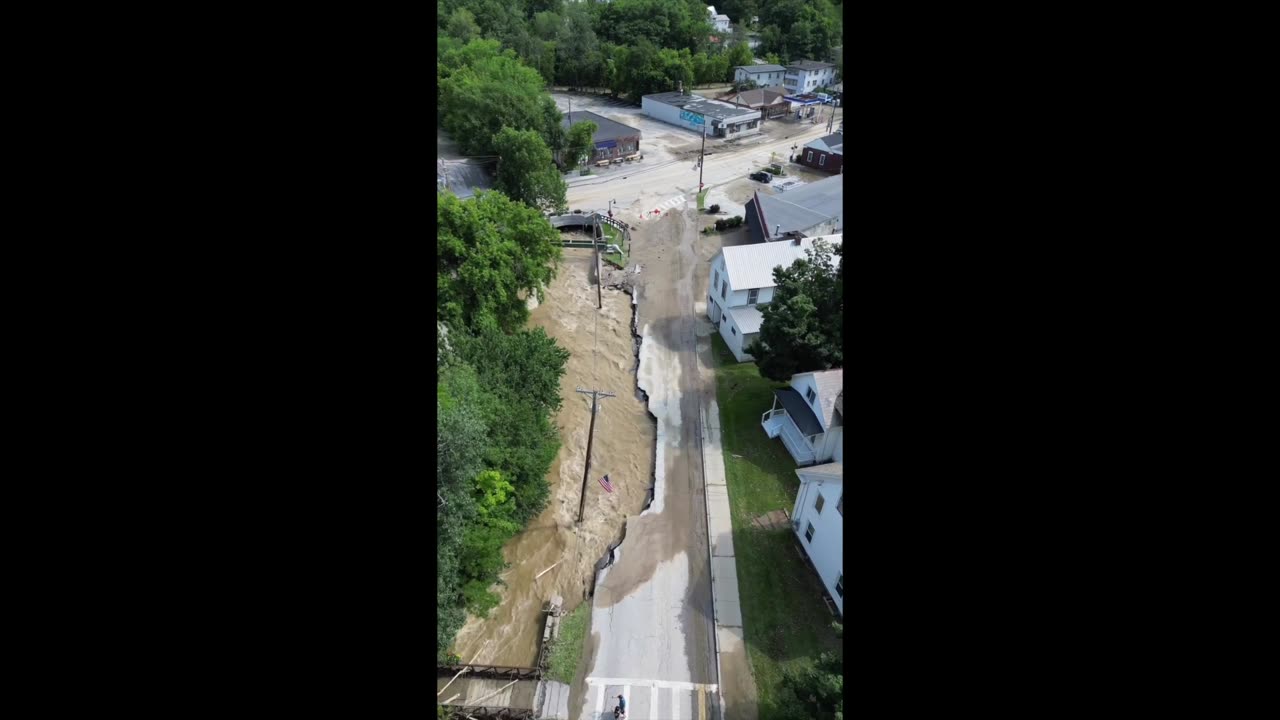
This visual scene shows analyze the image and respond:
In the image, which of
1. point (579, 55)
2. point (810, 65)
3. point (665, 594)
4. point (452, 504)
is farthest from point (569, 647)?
point (810, 65)

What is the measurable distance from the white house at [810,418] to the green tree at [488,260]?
978cm

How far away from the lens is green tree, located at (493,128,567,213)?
121ft

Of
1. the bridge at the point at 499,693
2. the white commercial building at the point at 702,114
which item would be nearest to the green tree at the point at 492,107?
the white commercial building at the point at 702,114

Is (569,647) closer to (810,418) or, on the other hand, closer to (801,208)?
(810,418)

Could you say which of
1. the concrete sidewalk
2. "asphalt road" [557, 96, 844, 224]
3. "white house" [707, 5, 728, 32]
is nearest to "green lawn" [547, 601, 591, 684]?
the concrete sidewalk

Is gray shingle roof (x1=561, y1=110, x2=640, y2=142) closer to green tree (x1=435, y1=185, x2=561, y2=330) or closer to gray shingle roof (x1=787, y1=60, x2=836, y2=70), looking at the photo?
green tree (x1=435, y1=185, x2=561, y2=330)

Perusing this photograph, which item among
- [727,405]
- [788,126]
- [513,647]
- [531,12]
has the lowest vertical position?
[513,647]

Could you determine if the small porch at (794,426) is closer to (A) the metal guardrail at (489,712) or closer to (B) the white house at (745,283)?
(B) the white house at (745,283)

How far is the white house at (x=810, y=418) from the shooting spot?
20.0 metres

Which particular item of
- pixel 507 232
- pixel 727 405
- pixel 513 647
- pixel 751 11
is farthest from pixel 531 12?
pixel 513 647
